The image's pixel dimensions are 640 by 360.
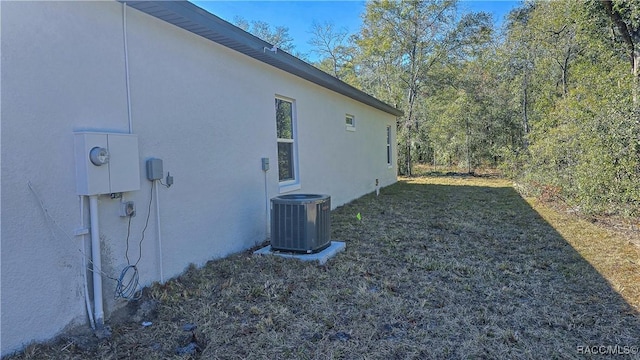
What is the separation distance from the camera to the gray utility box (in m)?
4.45

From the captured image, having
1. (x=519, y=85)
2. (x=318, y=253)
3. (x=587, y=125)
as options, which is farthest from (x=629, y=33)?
(x=519, y=85)

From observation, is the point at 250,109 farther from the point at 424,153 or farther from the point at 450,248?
the point at 424,153

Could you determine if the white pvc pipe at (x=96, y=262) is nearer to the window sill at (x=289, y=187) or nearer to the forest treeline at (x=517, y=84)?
the window sill at (x=289, y=187)

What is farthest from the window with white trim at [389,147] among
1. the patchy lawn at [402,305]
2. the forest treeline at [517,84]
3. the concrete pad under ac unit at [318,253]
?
the concrete pad under ac unit at [318,253]

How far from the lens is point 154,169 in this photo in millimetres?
3439

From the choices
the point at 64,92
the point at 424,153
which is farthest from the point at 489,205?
the point at 424,153

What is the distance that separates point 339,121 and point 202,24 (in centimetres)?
533

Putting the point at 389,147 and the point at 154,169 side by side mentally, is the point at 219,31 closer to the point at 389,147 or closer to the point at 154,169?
the point at 154,169

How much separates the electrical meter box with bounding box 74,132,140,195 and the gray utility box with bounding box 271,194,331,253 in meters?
1.78

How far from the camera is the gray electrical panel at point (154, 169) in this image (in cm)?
341

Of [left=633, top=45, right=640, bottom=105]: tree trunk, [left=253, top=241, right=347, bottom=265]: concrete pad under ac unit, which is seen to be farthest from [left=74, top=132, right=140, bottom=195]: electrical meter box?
[left=633, top=45, right=640, bottom=105]: tree trunk

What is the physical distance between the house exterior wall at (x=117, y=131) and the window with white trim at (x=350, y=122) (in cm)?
389

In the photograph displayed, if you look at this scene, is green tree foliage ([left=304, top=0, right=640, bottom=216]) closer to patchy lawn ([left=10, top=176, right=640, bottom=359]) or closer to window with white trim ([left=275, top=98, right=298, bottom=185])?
patchy lawn ([left=10, top=176, right=640, bottom=359])

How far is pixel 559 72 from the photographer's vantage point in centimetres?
1232
